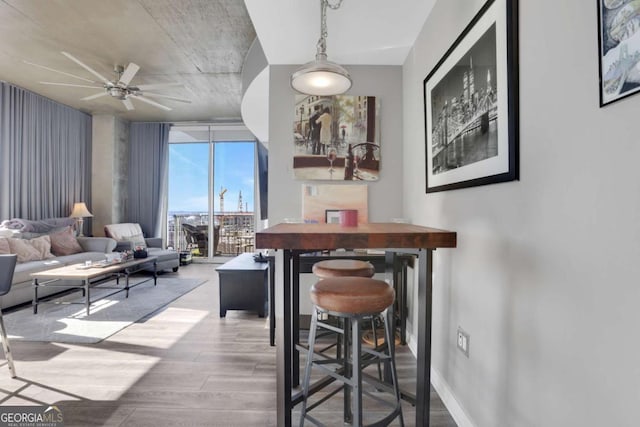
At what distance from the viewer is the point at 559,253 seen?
958mm

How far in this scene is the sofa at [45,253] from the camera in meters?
3.53

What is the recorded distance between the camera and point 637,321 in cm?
72

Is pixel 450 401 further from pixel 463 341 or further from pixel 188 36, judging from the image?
pixel 188 36

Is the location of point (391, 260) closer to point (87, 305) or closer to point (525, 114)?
point (525, 114)

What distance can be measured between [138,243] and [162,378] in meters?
4.24

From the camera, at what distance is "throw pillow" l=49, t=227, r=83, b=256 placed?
15.1 ft

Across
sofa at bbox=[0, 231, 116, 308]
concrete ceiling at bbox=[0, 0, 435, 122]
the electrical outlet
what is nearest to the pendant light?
concrete ceiling at bbox=[0, 0, 435, 122]

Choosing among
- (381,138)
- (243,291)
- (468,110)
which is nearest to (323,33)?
(468,110)

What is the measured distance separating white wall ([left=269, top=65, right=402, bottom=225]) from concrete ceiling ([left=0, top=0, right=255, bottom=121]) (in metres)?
0.99

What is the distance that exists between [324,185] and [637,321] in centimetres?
240

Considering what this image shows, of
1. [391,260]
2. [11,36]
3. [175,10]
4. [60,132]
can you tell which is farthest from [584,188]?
[60,132]

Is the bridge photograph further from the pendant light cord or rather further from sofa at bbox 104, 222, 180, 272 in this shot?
sofa at bbox 104, 222, 180, 272

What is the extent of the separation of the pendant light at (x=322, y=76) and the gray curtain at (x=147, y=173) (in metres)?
5.86

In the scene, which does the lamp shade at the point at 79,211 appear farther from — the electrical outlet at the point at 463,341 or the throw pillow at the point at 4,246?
the electrical outlet at the point at 463,341
